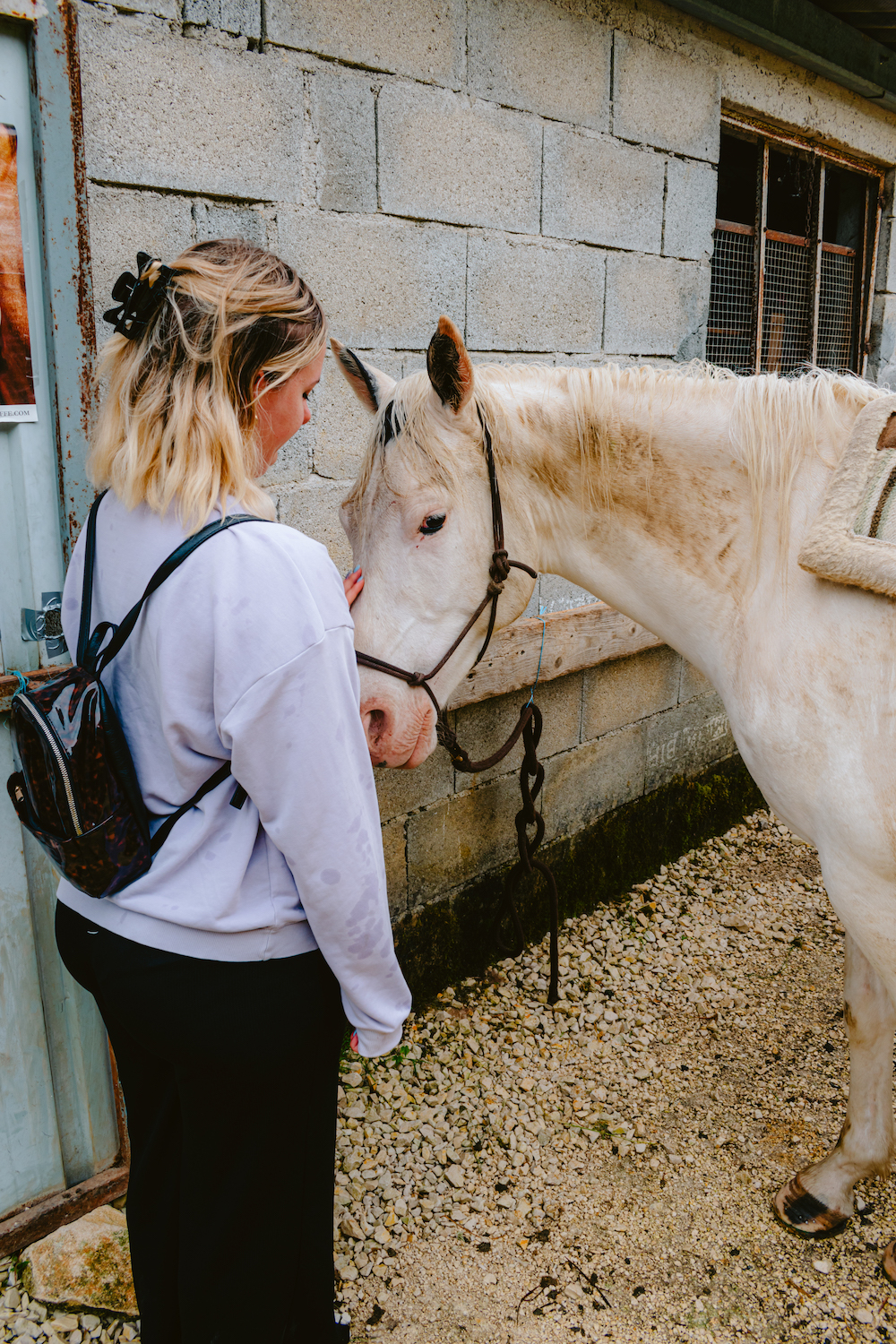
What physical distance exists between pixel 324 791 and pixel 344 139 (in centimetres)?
202

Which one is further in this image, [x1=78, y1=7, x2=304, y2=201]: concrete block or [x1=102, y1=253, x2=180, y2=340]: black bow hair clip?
[x1=78, y1=7, x2=304, y2=201]: concrete block

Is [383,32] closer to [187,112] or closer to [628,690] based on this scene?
[187,112]

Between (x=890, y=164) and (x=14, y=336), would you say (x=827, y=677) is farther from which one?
(x=890, y=164)

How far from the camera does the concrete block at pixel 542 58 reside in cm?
256

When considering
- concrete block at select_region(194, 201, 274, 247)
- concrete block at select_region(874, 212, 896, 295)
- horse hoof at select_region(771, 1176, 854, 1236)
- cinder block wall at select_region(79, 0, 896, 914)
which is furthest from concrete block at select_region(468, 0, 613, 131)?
horse hoof at select_region(771, 1176, 854, 1236)

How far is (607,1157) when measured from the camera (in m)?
2.20

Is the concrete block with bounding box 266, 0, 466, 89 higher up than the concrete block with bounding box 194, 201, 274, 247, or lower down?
higher up

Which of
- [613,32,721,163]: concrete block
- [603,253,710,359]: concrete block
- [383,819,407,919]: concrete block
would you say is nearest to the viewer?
[383,819,407,919]: concrete block

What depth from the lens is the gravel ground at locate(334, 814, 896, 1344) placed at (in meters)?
1.81

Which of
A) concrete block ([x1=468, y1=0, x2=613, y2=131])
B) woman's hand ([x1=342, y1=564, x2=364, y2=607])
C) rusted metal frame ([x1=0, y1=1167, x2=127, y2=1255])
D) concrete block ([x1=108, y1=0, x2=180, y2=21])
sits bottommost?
rusted metal frame ([x1=0, y1=1167, x2=127, y2=1255])

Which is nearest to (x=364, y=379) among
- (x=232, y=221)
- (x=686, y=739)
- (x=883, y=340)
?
(x=232, y=221)

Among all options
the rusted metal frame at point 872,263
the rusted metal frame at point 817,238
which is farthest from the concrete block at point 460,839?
the rusted metal frame at point 872,263

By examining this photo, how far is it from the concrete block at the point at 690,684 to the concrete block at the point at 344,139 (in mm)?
2316

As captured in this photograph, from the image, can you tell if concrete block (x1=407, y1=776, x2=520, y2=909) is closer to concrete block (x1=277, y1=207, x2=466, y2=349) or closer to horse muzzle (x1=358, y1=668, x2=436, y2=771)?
horse muzzle (x1=358, y1=668, x2=436, y2=771)
